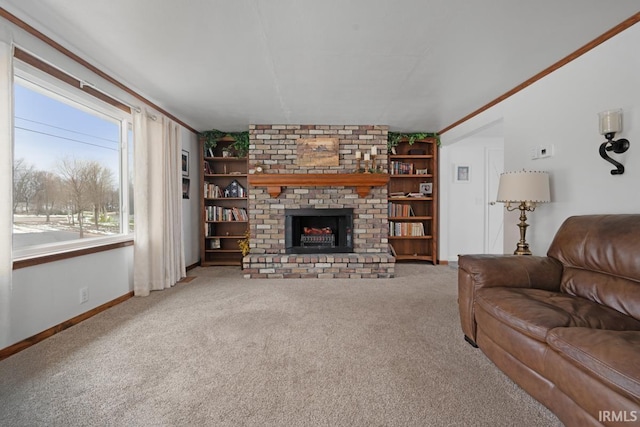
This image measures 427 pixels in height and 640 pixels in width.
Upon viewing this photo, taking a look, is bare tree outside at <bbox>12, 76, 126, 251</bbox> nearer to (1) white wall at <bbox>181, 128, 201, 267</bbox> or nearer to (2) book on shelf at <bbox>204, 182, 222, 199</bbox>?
(1) white wall at <bbox>181, 128, 201, 267</bbox>

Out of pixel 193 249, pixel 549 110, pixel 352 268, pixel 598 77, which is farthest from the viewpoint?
pixel 193 249

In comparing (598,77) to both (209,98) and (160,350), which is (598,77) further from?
(160,350)

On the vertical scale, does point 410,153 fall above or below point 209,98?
below

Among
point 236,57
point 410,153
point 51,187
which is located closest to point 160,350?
point 51,187

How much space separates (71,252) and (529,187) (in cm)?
398

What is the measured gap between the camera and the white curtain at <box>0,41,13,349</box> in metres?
1.76

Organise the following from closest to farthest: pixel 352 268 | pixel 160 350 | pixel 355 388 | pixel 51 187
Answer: pixel 355 388, pixel 160 350, pixel 51 187, pixel 352 268

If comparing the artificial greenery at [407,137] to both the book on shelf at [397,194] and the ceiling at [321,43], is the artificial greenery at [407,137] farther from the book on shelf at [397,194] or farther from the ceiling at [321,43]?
the ceiling at [321,43]

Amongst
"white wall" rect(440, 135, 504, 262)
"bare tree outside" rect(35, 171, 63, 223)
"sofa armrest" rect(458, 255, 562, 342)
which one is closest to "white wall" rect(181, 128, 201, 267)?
"bare tree outside" rect(35, 171, 63, 223)

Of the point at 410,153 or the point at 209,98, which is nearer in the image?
the point at 209,98

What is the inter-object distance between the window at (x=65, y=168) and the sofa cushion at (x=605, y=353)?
3.37 metres

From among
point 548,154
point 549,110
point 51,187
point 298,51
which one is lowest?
point 51,187

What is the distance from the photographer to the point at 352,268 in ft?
13.4

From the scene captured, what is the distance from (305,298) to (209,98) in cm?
257
